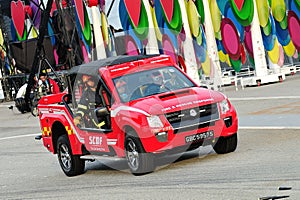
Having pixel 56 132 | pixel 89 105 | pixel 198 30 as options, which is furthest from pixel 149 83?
pixel 198 30

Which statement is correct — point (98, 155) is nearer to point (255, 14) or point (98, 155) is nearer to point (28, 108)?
point (255, 14)

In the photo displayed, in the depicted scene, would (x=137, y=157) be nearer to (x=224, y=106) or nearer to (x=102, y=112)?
(x=102, y=112)

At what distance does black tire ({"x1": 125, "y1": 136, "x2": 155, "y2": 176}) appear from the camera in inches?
488

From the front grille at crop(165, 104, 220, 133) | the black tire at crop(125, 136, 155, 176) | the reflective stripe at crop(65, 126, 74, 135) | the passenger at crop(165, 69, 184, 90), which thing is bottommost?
the black tire at crop(125, 136, 155, 176)

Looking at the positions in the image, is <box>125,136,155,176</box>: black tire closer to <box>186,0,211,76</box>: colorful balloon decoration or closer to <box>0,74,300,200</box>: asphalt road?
<box>0,74,300,200</box>: asphalt road

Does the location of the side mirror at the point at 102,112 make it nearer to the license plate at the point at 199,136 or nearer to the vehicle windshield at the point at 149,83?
the vehicle windshield at the point at 149,83

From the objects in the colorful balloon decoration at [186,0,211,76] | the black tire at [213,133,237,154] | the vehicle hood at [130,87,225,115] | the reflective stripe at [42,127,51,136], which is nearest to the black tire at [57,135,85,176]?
the reflective stripe at [42,127,51,136]

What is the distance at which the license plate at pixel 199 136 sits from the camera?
12586mm

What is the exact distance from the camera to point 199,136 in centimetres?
1271

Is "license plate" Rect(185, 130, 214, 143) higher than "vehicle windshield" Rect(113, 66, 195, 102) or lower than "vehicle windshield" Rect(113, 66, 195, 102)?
lower

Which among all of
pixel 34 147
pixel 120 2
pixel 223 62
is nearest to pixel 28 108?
pixel 120 2

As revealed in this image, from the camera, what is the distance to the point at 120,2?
115 ft

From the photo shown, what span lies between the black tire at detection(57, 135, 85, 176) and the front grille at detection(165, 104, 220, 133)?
2.67m

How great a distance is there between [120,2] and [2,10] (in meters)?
14.8
